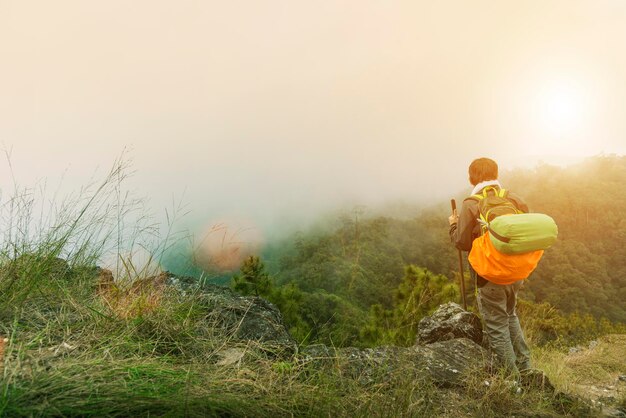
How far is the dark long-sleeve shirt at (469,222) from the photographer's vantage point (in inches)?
165

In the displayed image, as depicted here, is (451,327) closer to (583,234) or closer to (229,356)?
(229,356)

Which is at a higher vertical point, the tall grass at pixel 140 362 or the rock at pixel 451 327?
the tall grass at pixel 140 362

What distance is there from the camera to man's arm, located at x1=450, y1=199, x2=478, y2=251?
419 centimetres

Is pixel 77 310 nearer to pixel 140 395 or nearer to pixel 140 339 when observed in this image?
pixel 140 339

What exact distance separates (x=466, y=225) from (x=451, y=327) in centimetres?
118

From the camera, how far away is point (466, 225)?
13.8ft

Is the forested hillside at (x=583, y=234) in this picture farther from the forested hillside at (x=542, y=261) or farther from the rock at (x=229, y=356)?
the rock at (x=229, y=356)

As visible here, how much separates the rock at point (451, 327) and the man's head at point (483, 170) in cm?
154

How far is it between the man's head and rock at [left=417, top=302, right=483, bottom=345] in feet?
5.06

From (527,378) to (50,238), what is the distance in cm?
429

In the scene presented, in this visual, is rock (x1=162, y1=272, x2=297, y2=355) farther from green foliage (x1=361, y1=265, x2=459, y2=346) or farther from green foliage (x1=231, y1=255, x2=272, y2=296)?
green foliage (x1=361, y1=265, x2=459, y2=346)

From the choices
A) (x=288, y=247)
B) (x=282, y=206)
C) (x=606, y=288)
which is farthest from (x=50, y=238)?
(x=282, y=206)

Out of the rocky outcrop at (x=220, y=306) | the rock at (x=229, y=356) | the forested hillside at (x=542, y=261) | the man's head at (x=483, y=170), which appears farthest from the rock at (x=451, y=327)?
the forested hillside at (x=542, y=261)

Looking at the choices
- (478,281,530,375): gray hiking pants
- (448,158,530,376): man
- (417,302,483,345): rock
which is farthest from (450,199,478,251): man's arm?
(417,302,483,345): rock
